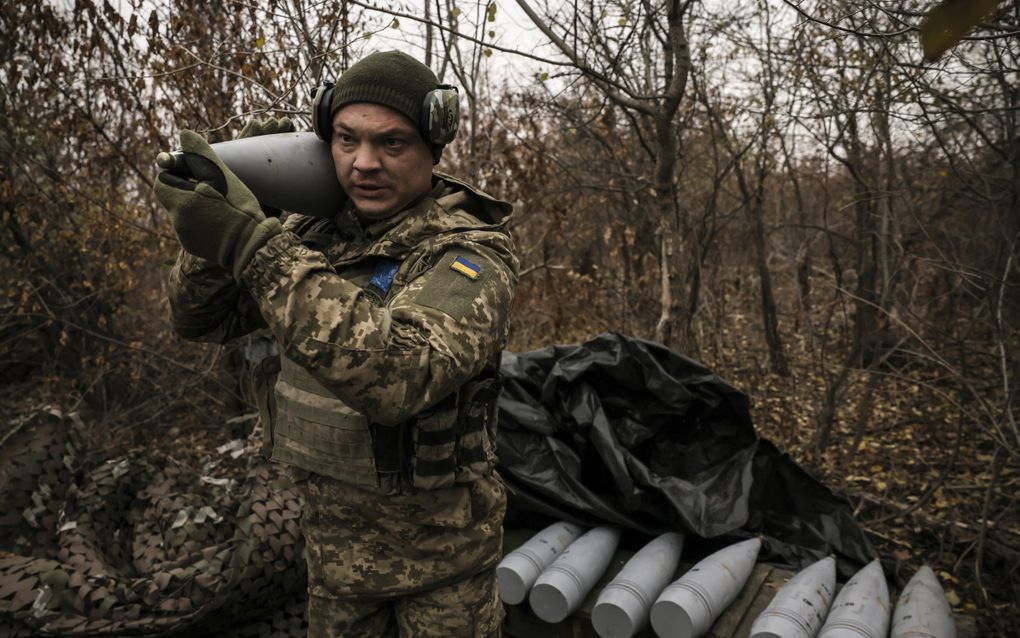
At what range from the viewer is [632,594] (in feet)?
7.80

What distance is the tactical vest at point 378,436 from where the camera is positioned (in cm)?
167

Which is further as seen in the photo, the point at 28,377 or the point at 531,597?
the point at 28,377

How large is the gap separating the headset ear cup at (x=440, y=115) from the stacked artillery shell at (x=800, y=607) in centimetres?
189

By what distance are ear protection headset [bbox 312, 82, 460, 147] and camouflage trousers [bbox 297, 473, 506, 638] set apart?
95cm

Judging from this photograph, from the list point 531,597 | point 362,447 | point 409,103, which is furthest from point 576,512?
point 409,103

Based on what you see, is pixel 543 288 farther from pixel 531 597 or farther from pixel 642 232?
pixel 531 597

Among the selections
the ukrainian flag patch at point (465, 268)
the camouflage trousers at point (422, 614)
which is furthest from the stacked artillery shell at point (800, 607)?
the ukrainian flag patch at point (465, 268)

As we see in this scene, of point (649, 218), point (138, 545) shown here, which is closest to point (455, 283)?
point (138, 545)

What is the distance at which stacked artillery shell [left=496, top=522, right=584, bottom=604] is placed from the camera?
8.40 ft

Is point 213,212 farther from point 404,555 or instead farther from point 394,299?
point 404,555

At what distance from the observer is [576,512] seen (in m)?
2.97

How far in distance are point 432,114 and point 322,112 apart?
1.10 ft

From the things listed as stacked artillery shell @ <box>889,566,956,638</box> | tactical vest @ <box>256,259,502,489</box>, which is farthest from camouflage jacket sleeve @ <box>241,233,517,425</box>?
stacked artillery shell @ <box>889,566,956,638</box>

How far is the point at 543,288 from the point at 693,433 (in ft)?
12.1
